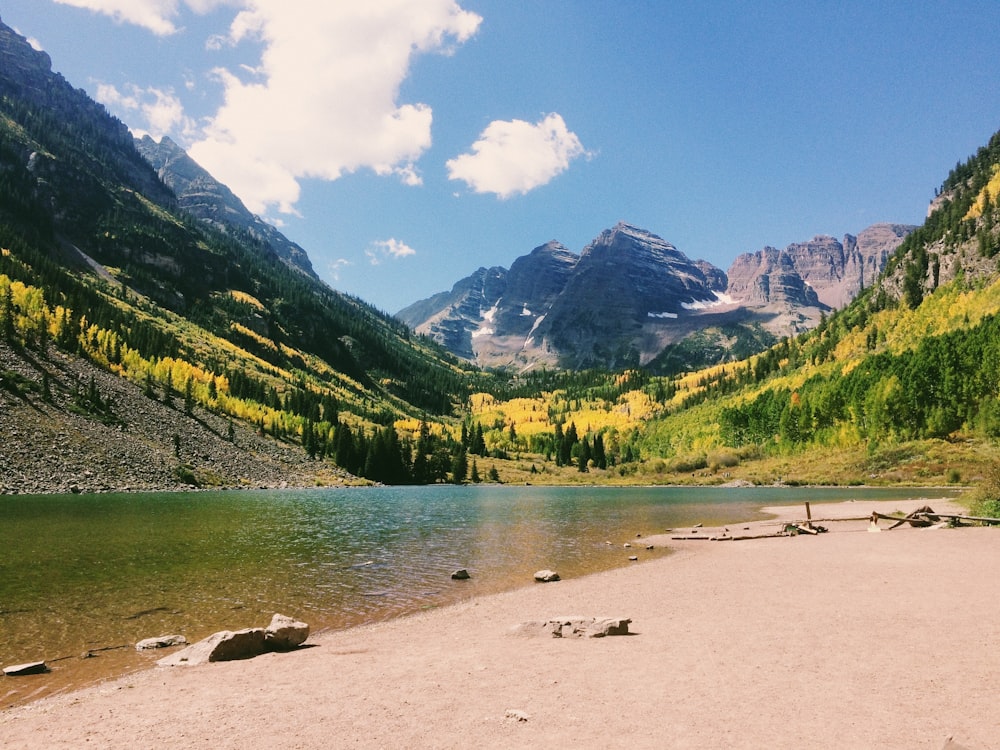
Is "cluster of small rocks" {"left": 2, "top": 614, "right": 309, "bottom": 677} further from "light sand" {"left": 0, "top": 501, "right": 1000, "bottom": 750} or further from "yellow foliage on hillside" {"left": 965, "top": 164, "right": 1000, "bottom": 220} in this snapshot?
"yellow foliage on hillside" {"left": 965, "top": 164, "right": 1000, "bottom": 220}

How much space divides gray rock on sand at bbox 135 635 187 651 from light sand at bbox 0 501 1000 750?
3.05 metres

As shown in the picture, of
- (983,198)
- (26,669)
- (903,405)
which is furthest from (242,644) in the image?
(983,198)

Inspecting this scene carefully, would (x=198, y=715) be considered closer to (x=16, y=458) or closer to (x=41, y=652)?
(x=41, y=652)

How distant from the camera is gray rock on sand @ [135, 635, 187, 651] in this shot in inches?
661

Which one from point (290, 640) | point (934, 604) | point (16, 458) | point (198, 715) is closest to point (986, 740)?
point (934, 604)

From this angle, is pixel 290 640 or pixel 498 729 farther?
pixel 290 640

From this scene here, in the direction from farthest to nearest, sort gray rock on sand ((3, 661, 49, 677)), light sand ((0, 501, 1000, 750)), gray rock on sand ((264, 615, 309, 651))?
gray rock on sand ((264, 615, 309, 651)), gray rock on sand ((3, 661, 49, 677)), light sand ((0, 501, 1000, 750))

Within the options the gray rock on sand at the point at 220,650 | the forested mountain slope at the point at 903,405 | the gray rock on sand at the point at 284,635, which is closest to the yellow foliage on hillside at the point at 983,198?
the forested mountain slope at the point at 903,405

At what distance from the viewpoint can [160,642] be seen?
671 inches

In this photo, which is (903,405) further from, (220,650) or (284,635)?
(220,650)

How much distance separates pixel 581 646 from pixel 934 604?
1206cm

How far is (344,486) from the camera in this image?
137 metres

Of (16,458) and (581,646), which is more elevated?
(16,458)

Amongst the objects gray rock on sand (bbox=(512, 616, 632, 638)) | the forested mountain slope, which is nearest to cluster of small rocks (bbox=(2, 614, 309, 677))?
gray rock on sand (bbox=(512, 616, 632, 638))
